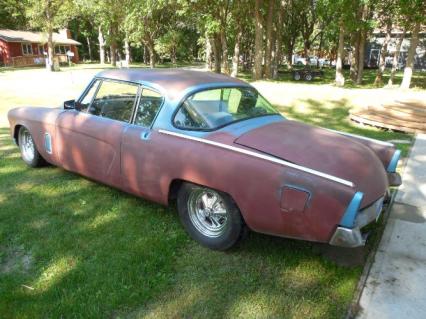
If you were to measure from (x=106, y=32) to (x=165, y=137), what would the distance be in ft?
130

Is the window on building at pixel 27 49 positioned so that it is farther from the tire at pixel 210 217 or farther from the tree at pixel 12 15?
the tire at pixel 210 217

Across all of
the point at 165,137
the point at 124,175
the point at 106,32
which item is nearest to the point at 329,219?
the point at 165,137

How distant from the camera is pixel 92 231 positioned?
3832mm

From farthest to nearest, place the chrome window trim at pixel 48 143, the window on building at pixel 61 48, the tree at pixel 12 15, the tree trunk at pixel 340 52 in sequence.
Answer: the window on building at pixel 61 48
the tree at pixel 12 15
the tree trunk at pixel 340 52
the chrome window trim at pixel 48 143

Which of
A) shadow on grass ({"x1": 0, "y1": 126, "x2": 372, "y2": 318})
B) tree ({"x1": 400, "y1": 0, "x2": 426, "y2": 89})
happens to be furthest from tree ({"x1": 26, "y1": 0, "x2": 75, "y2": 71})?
shadow on grass ({"x1": 0, "y1": 126, "x2": 372, "y2": 318})

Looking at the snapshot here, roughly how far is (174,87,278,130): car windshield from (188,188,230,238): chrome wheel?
0.62 m

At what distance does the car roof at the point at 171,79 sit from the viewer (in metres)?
3.82

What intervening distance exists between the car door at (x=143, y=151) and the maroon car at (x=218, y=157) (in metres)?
0.01

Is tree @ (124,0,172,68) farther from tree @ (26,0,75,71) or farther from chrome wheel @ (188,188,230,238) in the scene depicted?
chrome wheel @ (188,188,230,238)

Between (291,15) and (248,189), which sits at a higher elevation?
(291,15)

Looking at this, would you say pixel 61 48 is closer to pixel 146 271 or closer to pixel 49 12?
pixel 49 12

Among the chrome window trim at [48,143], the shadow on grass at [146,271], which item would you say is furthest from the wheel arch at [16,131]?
the shadow on grass at [146,271]

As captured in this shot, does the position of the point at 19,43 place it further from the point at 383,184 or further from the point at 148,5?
the point at 383,184

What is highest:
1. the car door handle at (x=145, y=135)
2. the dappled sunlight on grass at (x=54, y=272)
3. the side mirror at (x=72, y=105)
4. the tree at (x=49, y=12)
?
the tree at (x=49, y=12)
